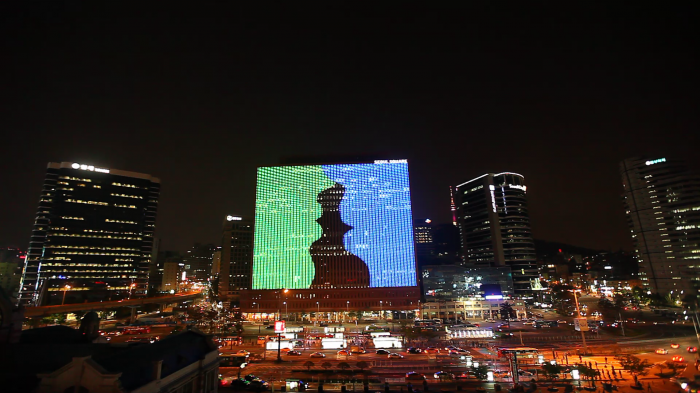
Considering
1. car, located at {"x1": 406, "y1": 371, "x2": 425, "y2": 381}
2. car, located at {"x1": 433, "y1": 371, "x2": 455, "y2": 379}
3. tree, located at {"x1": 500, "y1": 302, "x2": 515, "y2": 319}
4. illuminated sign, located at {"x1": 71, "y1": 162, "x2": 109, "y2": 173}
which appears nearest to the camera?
car, located at {"x1": 433, "y1": 371, "x2": 455, "y2": 379}

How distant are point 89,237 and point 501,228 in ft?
601

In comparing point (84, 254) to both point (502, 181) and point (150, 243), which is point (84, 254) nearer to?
point (150, 243)

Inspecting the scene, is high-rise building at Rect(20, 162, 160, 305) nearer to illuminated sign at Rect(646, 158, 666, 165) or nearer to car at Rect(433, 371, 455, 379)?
car at Rect(433, 371, 455, 379)

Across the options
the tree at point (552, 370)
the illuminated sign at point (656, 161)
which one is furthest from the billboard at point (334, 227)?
the illuminated sign at point (656, 161)

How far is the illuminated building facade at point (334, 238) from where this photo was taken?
120250 millimetres

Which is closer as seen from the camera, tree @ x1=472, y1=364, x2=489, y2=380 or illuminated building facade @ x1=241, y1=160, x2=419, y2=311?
tree @ x1=472, y1=364, x2=489, y2=380

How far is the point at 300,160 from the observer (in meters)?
142

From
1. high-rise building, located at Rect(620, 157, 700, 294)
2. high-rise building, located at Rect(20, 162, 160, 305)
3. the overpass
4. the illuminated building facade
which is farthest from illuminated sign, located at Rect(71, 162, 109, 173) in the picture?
high-rise building, located at Rect(620, 157, 700, 294)

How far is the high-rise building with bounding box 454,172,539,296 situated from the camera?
143m

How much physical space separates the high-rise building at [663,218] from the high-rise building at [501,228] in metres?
38.5

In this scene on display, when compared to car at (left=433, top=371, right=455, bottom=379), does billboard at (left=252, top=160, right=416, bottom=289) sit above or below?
above

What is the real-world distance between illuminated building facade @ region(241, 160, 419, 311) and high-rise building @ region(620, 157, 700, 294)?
90.8 metres

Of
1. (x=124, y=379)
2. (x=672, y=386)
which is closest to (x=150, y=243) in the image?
(x=124, y=379)

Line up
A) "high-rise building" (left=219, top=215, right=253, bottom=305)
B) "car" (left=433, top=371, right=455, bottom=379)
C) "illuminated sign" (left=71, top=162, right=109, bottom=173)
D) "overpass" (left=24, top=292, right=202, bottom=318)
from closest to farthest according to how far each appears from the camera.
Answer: "car" (left=433, top=371, right=455, bottom=379), "overpass" (left=24, top=292, right=202, bottom=318), "illuminated sign" (left=71, top=162, right=109, bottom=173), "high-rise building" (left=219, top=215, right=253, bottom=305)
